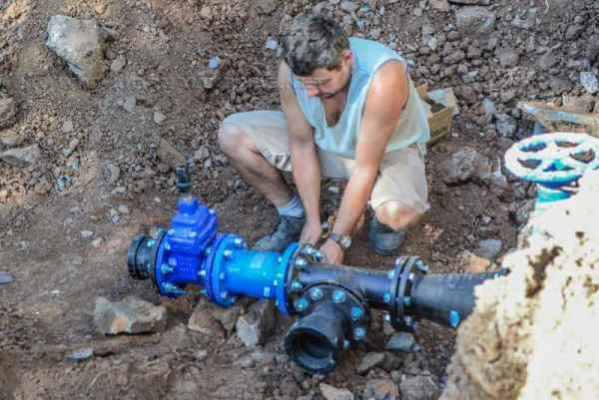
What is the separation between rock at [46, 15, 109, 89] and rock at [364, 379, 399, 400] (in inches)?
96.2

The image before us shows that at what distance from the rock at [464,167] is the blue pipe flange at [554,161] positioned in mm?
1170

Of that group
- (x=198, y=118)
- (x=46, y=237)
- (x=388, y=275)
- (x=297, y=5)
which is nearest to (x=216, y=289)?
(x=388, y=275)

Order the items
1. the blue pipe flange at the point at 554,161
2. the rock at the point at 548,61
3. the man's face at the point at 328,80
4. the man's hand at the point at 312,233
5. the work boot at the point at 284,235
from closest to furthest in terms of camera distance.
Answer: the blue pipe flange at the point at 554,161
the man's face at the point at 328,80
the man's hand at the point at 312,233
the work boot at the point at 284,235
the rock at the point at 548,61

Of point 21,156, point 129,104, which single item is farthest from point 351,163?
point 21,156

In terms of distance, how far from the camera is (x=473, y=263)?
3664 millimetres

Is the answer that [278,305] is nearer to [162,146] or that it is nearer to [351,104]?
[351,104]

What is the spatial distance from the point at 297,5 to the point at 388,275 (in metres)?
2.50

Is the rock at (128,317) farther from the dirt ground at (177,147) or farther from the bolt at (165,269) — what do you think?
the bolt at (165,269)

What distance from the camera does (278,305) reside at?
309 centimetres

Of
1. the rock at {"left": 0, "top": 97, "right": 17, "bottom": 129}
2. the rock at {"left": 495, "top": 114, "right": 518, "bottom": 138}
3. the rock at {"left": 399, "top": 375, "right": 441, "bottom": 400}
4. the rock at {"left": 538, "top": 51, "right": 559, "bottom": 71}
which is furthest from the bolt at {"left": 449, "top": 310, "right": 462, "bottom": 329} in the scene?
the rock at {"left": 0, "top": 97, "right": 17, "bottom": 129}

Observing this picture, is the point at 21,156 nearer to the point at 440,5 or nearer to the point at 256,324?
the point at 256,324

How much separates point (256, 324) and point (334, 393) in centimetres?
48

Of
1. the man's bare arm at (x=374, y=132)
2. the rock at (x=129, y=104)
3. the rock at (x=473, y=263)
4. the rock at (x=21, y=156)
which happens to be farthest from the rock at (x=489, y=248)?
the rock at (x=21, y=156)

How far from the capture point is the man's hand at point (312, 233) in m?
3.50
